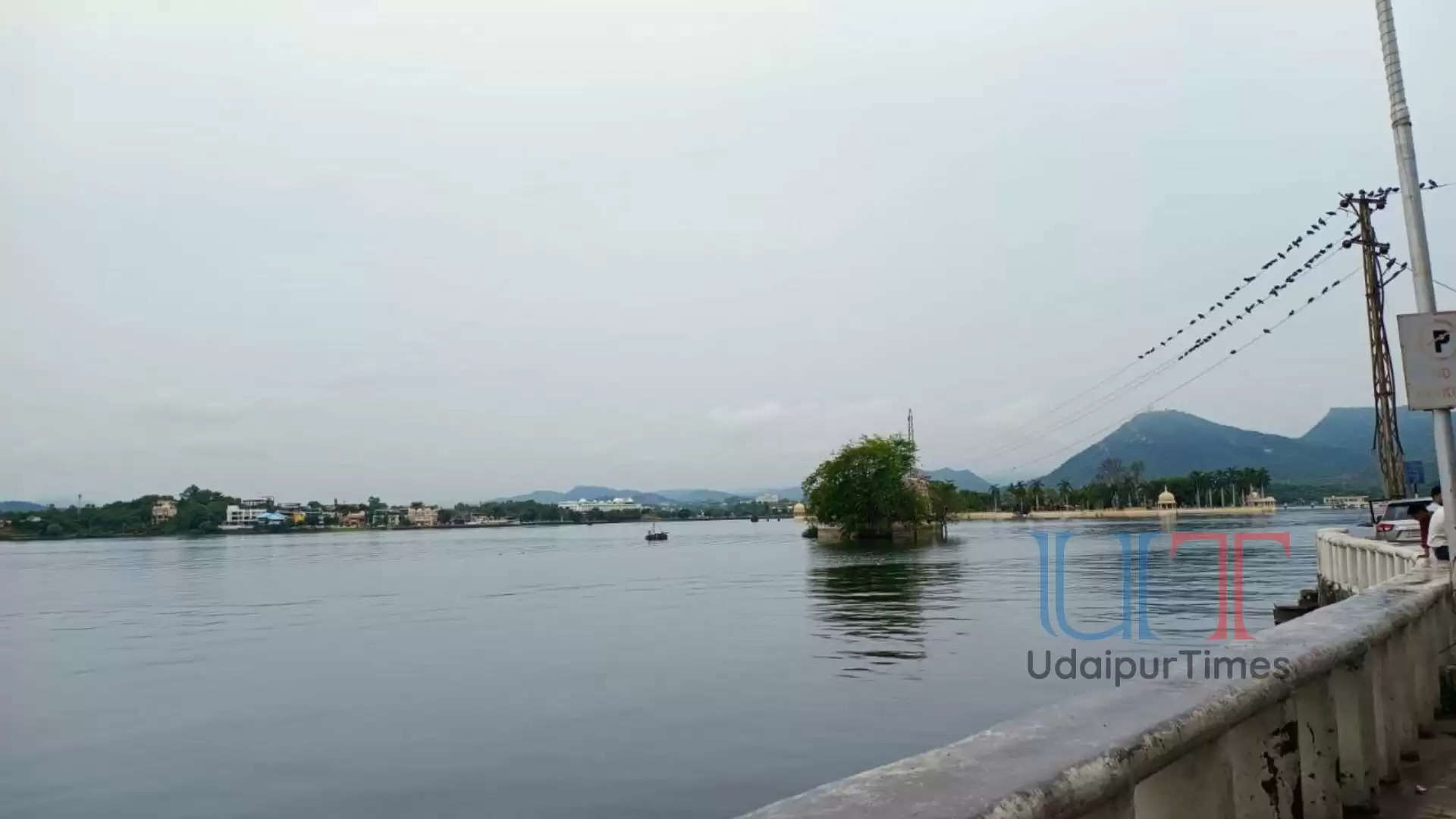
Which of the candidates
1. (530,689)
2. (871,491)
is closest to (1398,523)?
(530,689)

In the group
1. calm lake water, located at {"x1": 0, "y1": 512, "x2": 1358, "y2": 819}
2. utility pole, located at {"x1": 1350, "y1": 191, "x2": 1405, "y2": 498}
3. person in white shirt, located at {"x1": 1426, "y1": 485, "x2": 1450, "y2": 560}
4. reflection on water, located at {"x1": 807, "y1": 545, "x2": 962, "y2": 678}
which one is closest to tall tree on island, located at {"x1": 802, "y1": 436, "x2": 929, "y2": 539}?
reflection on water, located at {"x1": 807, "y1": 545, "x2": 962, "y2": 678}

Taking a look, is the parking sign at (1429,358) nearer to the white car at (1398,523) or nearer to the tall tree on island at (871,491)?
the white car at (1398,523)

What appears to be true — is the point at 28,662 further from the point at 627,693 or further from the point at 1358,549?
the point at 1358,549

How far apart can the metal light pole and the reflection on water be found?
16291 millimetres

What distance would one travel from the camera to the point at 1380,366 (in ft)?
102

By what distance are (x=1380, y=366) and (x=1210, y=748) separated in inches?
1292

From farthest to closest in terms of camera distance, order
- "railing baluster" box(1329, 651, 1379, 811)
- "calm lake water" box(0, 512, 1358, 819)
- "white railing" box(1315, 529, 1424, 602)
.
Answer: "white railing" box(1315, 529, 1424, 602) → "calm lake water" box(0, 512, 1358, 819) → "railing baluster" box(1329, 651, 1379, 811)

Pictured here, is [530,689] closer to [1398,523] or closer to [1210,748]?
[1398,523]

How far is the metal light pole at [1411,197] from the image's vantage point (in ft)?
28.5

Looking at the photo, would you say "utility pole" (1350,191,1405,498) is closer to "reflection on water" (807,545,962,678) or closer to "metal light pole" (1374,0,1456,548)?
"reflection on water" (807,545,962,678)

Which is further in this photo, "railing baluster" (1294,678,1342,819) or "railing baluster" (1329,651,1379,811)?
"railing baluster" (1329,651,1379,811)

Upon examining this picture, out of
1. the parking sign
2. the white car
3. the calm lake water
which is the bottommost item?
the calm lake water

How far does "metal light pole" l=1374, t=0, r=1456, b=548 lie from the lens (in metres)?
8.68

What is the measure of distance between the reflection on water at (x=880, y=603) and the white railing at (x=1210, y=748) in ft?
61.7
